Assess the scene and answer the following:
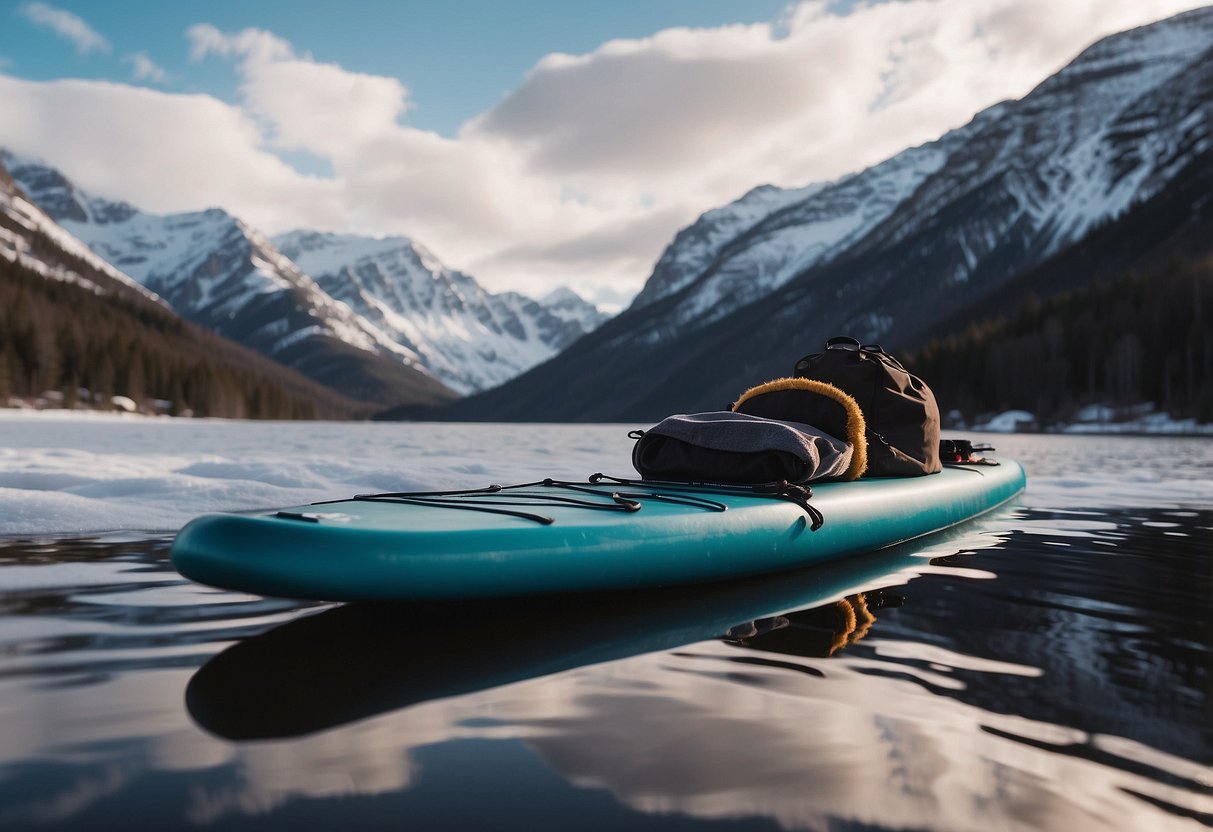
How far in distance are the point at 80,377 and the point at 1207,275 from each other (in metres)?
88.0

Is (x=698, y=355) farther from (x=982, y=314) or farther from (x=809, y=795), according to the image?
(x=809, y=795)

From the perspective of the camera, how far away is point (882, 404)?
6.93 meters

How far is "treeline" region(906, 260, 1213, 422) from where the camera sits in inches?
2269

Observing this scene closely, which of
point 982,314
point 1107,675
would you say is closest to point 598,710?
point 1107,675

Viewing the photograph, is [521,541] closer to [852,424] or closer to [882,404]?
[852,424]

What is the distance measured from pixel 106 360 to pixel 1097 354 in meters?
77.1

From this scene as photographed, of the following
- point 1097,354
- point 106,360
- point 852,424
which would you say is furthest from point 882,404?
point 106,360

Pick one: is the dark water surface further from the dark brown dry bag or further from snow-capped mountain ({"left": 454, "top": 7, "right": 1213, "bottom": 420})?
snow-capped mountain ({"left": 454, "top": 7, "right": 1213, "bottom": 420})

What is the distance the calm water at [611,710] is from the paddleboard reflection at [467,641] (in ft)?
0.05

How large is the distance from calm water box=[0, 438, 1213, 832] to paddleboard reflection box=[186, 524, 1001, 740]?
0.05ft

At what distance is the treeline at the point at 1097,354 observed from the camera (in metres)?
57.6

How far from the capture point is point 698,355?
156500mm

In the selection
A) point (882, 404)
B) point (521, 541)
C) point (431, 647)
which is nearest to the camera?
point (431, 647)

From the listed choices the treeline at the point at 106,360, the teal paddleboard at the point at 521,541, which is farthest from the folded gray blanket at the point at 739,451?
the treeline at the point at 106,360
